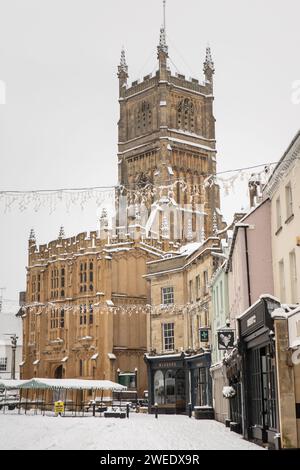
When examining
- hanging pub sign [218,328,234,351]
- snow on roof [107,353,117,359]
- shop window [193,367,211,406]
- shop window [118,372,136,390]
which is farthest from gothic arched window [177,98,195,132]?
hanging pub sign [218,328,234,351]

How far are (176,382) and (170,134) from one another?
44.6 meters

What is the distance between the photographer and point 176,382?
4594 centimetres

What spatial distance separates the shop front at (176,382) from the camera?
41881mm

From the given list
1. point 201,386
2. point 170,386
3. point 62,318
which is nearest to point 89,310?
point 62,318

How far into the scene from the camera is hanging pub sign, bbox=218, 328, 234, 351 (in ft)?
81.0

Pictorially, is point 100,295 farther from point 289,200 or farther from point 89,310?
point 289,200

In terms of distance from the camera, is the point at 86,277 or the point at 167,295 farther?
the point at 86,277

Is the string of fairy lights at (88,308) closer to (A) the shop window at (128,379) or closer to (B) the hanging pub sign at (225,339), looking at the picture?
(A) the shop window at (128,379)

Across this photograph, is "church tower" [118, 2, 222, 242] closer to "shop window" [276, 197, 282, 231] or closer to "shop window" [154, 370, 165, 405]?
"shop window" [154, 370, 165, 405]

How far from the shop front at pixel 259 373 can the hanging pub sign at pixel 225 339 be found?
290 centimetres

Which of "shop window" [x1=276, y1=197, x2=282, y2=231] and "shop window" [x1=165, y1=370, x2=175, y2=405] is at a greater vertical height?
"shop window" [x1=276, y1=197, x2=282, y2=231]

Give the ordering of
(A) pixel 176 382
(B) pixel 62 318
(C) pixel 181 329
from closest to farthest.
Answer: (A) pixel 176 382 < (C) pixel 181 329 < (B) pixel 62 318

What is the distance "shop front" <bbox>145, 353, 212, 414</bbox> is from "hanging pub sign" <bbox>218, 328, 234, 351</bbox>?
15697 mm
